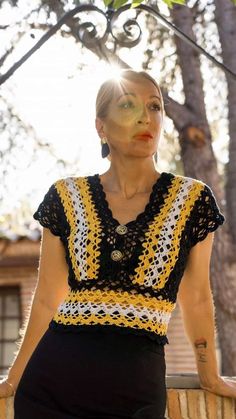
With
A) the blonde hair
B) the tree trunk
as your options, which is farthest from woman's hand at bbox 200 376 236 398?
the tree trunk

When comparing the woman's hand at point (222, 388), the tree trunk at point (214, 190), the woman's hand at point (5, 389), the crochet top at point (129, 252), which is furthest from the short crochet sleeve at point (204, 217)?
the tree trunk at point (214, 190)

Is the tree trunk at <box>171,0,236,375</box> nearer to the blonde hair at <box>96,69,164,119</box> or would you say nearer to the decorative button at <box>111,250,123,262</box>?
the blonde hair at <box>96,69,164,119</box>

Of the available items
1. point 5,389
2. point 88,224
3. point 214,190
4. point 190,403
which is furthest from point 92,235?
point 214,190

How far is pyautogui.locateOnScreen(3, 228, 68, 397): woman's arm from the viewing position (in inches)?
111

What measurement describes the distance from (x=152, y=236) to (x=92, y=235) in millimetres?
183

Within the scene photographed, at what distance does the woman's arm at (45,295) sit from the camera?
2818mm

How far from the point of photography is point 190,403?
309 centimetres

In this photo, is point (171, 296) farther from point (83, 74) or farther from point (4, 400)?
point (83, 74)

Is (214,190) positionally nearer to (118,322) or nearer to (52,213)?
(52,213)

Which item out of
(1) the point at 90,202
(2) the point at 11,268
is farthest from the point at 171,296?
(2) the point at 11,268

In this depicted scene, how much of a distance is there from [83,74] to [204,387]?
198 inches

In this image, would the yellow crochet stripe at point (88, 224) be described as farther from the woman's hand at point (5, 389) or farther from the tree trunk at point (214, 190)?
the tree trunk at point (214, 190)

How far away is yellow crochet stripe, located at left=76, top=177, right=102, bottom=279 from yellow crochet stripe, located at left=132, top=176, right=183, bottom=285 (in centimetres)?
13

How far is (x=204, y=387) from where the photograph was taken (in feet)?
9.87
